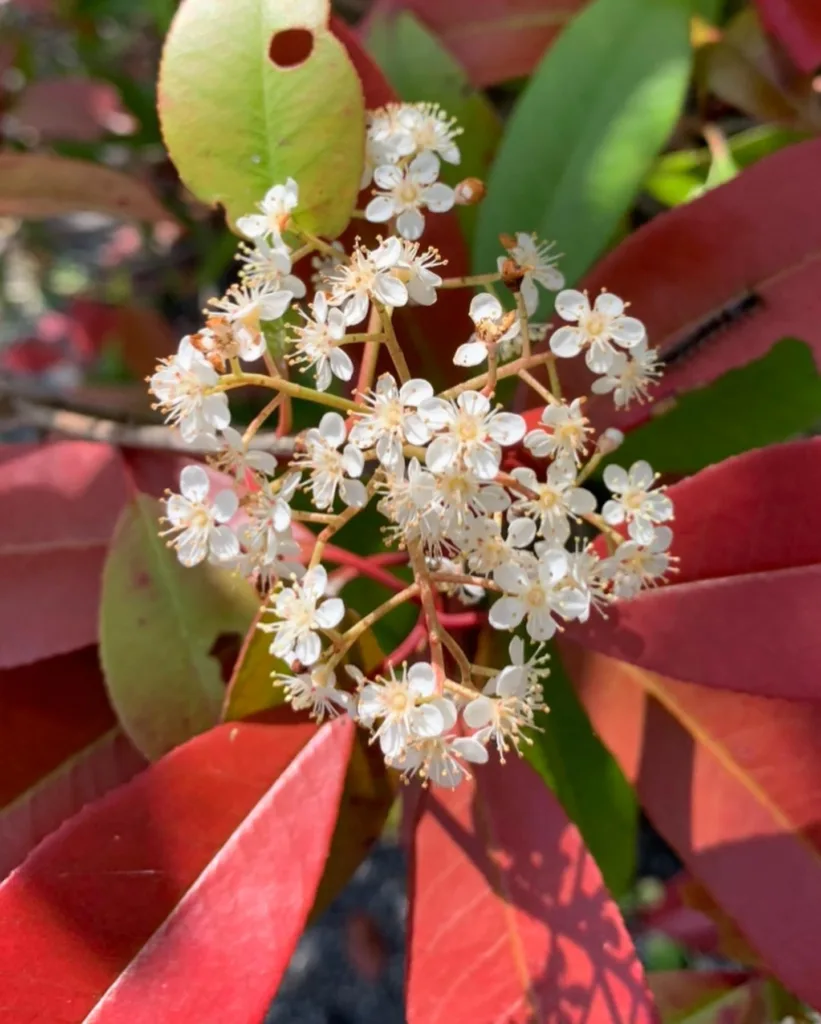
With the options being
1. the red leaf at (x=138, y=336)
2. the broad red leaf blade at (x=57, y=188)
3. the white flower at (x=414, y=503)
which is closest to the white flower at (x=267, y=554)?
the white flower at (x=414, y=503)

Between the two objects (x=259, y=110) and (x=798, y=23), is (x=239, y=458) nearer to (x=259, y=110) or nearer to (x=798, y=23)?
(x=259, y=110)

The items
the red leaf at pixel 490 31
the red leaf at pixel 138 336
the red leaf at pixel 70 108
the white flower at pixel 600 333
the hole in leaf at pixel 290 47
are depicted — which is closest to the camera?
the white flower at pixel 600 333

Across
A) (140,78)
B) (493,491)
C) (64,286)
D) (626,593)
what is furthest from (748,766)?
(64,286)

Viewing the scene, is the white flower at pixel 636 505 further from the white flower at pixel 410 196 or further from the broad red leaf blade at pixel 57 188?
the broad red leaf blade at pixel 57 188

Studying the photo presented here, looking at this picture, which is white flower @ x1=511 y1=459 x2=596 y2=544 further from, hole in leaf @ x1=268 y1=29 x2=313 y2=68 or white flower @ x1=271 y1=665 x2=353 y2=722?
hole in leaf @ x1=268 y1=29 x2=313 y2=68

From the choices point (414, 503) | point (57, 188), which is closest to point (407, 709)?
Answer: point (414, 503)

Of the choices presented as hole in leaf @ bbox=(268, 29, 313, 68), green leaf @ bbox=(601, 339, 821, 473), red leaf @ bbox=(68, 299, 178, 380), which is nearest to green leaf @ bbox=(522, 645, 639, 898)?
green leaf @ bbox=(601, 339, 821, 473)
